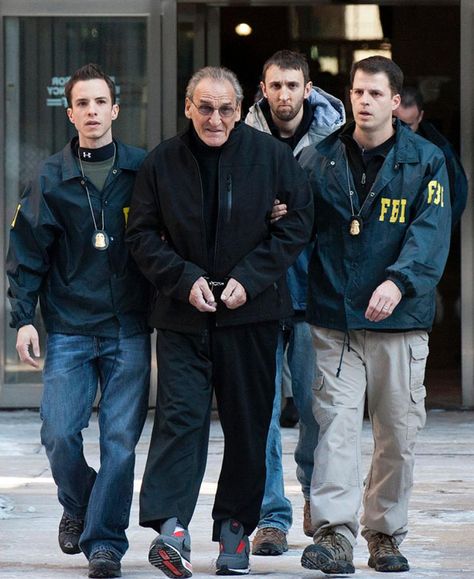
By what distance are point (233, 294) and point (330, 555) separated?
99cm

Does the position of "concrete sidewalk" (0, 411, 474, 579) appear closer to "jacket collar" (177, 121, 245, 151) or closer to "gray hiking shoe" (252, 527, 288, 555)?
"gray hiking shoe" (252, 527, 288, 555)

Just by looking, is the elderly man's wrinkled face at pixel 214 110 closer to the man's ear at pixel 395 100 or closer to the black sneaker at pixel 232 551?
the man's ear at pixel 395 100

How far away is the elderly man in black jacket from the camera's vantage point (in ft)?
17.5

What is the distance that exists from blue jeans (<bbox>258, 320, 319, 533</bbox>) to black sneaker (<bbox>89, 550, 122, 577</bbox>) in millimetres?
720

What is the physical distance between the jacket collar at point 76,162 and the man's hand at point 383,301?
3.35 ft

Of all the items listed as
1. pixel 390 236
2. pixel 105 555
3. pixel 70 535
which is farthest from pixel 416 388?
pixel 70 535

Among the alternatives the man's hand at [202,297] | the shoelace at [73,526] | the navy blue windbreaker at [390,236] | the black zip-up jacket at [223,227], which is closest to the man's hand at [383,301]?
the navy blue windbreaker at [390,236]

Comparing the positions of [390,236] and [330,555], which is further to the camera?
[390,236]

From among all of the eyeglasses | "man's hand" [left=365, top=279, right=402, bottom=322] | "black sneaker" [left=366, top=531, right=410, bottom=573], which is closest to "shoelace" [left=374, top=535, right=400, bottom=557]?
"black sneaker" [left=366, top=531, right=410, bottom=573]

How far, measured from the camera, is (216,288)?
210 inches

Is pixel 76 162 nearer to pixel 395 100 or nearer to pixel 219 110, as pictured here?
pixel 219 110

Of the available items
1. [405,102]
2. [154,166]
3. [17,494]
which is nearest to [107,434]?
[154,166]

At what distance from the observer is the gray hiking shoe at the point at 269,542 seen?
5.89m

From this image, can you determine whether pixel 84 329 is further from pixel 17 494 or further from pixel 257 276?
pixel 17 494
